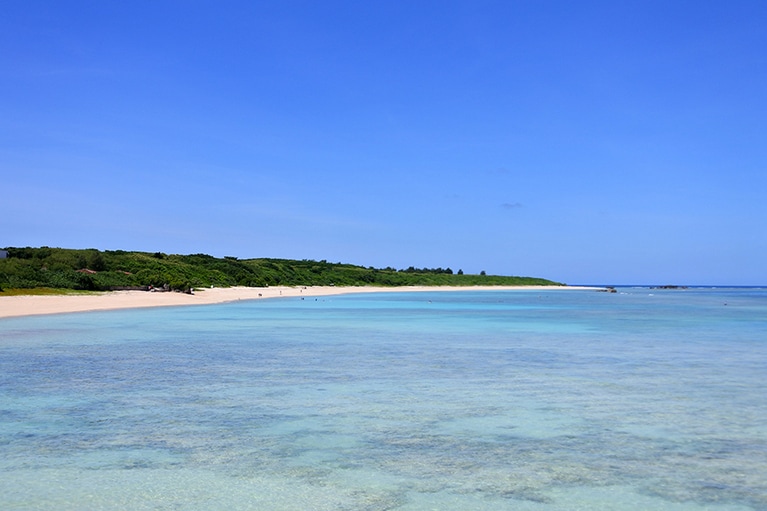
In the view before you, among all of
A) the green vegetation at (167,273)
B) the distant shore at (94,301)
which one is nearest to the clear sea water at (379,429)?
the distant shore at (94,301)

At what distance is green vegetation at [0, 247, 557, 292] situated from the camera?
52.0 m

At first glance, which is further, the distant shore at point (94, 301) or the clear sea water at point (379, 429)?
the distant shore at point (94, 301)

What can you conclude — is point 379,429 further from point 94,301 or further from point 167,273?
point 167,273

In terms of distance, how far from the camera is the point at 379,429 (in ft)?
30.6

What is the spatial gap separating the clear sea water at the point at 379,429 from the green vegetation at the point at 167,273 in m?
35.9

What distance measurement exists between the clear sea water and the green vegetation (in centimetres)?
3595

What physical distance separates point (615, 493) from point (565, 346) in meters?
15.5

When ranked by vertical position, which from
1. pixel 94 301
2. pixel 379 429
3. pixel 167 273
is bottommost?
pixel 379 429

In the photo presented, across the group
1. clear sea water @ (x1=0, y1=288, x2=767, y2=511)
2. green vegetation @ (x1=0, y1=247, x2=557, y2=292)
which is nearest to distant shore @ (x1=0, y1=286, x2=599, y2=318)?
green vegetation @ (x1=0, y1=247, x2=557, y2=292)

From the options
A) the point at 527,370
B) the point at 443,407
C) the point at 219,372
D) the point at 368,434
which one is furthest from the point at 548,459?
the point at 219,372

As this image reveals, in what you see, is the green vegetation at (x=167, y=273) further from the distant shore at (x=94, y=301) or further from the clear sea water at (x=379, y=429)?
the clear sea water at (x=379, y=429)

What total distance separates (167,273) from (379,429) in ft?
217

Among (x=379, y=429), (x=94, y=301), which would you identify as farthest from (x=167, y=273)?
(x=379, y=429)

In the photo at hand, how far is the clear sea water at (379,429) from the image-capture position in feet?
21.6
